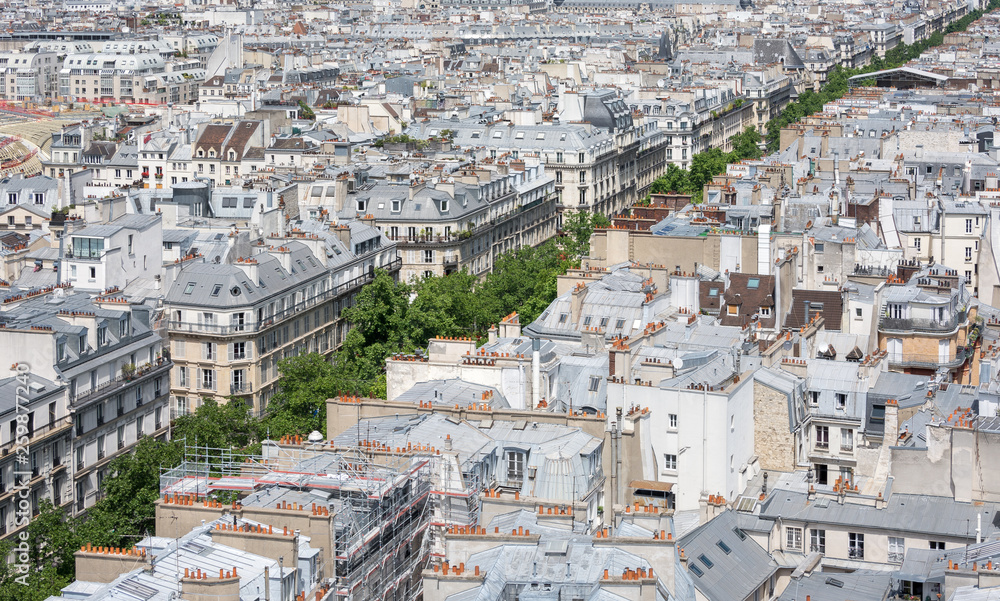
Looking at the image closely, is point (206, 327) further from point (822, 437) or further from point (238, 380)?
point (822, 437)

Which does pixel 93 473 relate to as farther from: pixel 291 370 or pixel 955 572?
pixel 955 572

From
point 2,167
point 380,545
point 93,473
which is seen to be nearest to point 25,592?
point 380,545

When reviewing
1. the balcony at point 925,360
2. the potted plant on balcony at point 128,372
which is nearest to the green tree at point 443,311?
the potted plant on balcony at point 128,372

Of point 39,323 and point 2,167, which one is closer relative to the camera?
point 39,323

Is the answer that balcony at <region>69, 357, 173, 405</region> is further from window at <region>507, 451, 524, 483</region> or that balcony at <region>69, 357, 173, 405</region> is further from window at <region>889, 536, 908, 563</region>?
window at <region>889, 536, 908, 563</region>

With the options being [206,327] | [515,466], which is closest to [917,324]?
[515,466]

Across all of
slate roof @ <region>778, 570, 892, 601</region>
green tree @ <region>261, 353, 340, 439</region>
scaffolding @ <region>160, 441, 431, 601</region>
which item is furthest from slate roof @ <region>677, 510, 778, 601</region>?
green tree @ <region>261, 353, 340, 439</region>
